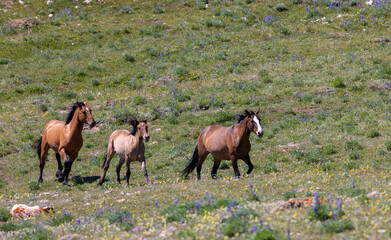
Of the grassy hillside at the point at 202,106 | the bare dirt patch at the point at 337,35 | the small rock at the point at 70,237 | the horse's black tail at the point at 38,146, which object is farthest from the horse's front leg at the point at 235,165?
the bare dirt patch at the point at 337,35

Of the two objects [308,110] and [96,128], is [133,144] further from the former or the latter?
[308,110]

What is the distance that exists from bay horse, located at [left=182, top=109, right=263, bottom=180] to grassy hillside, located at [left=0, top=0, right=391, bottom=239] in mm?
858

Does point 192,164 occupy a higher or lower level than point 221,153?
lower

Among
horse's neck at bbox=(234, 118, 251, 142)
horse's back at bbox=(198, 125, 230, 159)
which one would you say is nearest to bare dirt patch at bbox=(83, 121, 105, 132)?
horse's back at bbox=(198, 125, 230, 159)

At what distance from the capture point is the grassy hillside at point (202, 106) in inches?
384

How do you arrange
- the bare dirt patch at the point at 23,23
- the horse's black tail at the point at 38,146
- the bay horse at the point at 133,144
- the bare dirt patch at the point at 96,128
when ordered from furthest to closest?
the bare dirt patch at the point at 23,23, the bare dirt patch at the point at 96,128, the horse's black tail at the point at 38,146, the bay horse at the point at 133,144

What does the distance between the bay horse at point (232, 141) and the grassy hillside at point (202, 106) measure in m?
0.86

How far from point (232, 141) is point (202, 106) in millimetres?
10606

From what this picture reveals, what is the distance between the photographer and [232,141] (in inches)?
621

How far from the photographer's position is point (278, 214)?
8.87m

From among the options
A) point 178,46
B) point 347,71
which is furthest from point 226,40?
point 347,71

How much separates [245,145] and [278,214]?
22.5ft

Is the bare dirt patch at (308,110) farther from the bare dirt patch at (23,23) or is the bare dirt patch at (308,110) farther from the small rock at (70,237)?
the bare dirt patch at (23,23)

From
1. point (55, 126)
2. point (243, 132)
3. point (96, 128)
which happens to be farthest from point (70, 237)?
point (96, 128)
